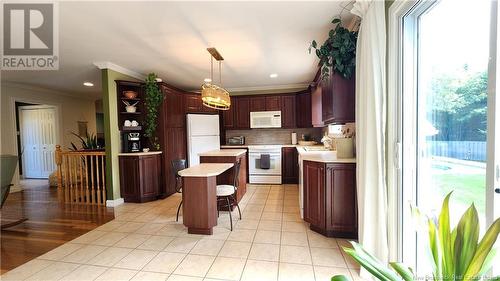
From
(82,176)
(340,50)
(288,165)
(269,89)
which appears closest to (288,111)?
(269,89)

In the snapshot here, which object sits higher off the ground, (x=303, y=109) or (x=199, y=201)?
(x=303, y=109)

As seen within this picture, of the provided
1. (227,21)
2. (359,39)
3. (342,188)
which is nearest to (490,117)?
(359,39)

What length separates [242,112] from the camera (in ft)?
18.1

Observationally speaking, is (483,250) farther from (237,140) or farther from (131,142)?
(237,140)

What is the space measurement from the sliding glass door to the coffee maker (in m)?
4.05

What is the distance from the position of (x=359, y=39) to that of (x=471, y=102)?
1087 mm

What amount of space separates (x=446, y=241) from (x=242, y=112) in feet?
16.2

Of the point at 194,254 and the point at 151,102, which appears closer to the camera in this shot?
the point at 194,254

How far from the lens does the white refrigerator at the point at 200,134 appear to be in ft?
15.4

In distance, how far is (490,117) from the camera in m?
0.99

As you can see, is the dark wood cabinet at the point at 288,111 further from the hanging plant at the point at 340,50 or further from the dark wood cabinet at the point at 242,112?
the hanging plant at the point at 340,50

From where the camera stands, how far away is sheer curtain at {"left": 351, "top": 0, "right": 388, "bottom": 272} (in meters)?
1.73

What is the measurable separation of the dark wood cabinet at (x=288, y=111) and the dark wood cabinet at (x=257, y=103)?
48 centimetres

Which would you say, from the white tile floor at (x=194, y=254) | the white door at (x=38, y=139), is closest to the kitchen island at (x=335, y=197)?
the white tile floor at (x=194, y=254)
